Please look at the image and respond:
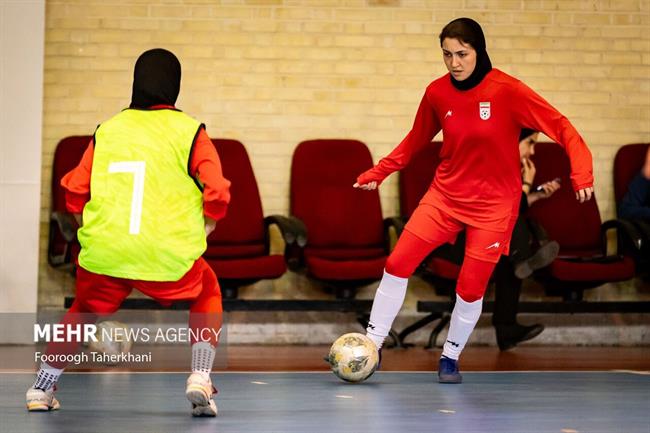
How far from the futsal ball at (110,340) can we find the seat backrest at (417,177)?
229cm

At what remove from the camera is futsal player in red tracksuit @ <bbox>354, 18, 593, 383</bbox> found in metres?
6.21

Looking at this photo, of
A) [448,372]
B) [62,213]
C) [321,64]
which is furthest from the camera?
[321,64]

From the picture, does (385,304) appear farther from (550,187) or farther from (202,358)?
(550,187)

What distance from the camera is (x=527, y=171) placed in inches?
349

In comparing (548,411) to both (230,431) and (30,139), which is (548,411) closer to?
(230,431)

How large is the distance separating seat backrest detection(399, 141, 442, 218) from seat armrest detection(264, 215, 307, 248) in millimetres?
956

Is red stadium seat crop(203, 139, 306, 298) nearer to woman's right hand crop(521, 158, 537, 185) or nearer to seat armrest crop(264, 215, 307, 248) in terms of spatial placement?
seat armrest crop(264, 215, 307, 248)

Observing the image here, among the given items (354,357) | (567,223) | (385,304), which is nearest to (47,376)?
(354,357)

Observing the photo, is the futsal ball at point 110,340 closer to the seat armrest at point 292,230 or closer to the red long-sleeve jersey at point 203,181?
the seat armrest at point 292,230

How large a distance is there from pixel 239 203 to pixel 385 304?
8.49 feet

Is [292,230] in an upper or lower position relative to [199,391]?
upper

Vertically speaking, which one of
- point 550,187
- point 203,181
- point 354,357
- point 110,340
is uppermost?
point 203,181

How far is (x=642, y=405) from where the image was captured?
5.46 m

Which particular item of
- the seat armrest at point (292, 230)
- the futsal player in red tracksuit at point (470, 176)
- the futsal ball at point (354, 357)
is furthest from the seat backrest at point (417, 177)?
the futsal ball at point (354, 357)
